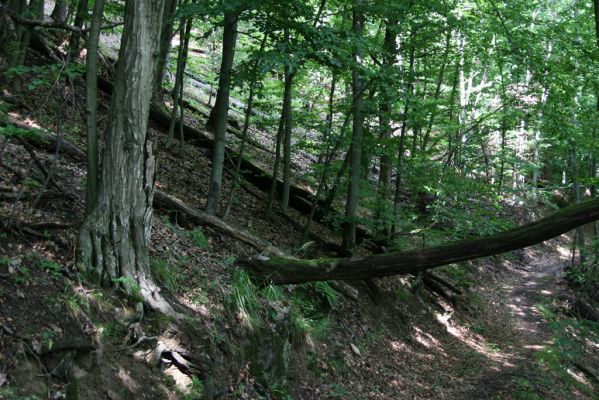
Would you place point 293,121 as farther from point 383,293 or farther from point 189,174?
point 383,293

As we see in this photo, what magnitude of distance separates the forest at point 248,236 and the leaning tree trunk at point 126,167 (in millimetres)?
20

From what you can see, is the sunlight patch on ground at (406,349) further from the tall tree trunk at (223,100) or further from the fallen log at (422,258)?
the tall tree trunk at (223,100)

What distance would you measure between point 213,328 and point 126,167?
7.30 feet

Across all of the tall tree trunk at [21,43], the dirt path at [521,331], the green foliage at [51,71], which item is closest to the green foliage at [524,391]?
the dirt path at [521,331]

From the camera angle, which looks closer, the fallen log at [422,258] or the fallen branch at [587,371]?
the fallen log at [422,258]

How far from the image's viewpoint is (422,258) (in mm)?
6598

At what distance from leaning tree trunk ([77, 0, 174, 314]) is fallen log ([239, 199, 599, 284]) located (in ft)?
8.42

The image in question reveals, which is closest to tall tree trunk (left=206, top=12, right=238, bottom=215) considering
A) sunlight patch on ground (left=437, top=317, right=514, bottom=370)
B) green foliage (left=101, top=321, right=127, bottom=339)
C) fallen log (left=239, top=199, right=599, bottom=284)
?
fallen log (left=239, top=199, right=599, bottom=284)

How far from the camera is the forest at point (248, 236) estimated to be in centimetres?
508

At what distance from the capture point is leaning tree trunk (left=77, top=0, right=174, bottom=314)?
5149 mm

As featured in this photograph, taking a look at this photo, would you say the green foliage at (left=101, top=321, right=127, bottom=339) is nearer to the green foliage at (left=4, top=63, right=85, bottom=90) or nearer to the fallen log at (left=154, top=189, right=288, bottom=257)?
the green foliage at (left=4, top=63, right=85, bottom=90)

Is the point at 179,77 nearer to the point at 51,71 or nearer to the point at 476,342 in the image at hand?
the point at 51,71

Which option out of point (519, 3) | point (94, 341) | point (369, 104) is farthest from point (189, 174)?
point (519, 3)

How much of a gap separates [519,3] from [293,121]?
19.1 ft
